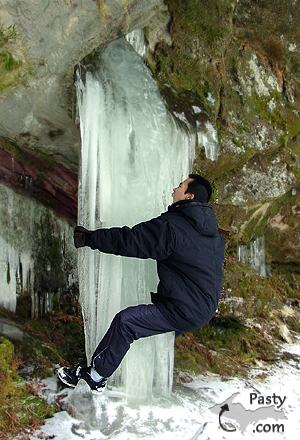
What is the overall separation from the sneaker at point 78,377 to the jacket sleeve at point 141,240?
107cm

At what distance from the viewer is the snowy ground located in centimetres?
401

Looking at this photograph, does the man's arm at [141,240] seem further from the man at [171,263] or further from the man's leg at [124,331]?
the man's leg at [124,331]

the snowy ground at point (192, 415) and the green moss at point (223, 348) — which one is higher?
the green moss at point (223, 348)

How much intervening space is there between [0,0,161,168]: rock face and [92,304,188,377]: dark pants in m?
1.99

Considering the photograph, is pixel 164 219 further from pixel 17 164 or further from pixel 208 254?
pixel 17 164

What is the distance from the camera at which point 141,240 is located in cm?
382

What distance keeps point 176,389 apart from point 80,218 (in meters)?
1.82

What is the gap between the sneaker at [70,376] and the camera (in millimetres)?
4332

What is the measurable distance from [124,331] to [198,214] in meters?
1.05

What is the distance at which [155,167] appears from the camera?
4777 millimetres

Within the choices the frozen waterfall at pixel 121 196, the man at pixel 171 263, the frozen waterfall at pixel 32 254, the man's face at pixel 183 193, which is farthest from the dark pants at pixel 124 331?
the frozen waterfall at pixel 32 254

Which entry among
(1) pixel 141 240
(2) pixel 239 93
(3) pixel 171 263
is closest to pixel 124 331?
(3) pixel 171 263

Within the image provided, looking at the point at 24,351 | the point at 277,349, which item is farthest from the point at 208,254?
the point at 277,349

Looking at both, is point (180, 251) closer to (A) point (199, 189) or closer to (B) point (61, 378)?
(A) point (199, 189)
